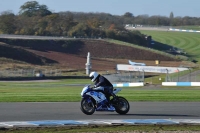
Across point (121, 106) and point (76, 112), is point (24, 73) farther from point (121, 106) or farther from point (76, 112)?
point (121, 106)

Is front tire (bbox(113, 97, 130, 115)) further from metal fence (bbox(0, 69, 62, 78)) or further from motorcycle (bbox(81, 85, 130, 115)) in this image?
metal fence (bbox(0, 69, 62, 78))

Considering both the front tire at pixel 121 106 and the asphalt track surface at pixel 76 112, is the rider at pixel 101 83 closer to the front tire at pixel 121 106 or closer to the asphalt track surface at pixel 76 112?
the front tire at pixel 121 106

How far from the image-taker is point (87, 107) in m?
18.7

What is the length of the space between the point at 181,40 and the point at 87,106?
126458 millimetres

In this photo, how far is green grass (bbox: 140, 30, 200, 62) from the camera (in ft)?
433

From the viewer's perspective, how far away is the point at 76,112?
19.5 meters

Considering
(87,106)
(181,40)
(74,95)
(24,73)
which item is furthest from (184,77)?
(181,40)

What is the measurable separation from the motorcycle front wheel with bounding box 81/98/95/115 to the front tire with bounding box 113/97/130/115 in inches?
31.6

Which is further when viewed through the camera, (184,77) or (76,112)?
(184,77)

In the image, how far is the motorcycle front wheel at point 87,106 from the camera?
18609 mm

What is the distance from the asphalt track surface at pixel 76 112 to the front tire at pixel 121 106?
9.3 inches

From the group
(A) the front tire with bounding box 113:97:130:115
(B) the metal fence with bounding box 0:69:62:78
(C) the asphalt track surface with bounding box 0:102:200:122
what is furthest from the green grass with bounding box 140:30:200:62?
(A) the front tire with bounding box 113:97:130:115

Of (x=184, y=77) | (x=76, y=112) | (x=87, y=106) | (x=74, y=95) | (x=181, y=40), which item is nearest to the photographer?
(x=87, y=106)

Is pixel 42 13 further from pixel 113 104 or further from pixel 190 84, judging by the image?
pixel 113 104
